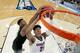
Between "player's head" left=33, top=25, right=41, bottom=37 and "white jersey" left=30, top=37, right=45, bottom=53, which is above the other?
"player's head" left=33, top=25, right=41, bottom=37

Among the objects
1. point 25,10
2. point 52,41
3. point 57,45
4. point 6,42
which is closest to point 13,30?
point 6,42

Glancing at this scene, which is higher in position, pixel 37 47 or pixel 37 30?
pixel 37 30

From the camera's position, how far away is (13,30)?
3.96 m

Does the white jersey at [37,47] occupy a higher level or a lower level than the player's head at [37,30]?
lower

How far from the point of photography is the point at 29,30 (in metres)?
2.28

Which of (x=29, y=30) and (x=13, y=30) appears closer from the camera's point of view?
(x=29, y=30)

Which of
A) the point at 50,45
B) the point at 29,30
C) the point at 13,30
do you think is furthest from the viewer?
the point at 13,30

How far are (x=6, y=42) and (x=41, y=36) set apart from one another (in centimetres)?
103

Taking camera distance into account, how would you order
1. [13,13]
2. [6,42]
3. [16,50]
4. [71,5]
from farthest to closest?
[13,13] < [71,5] < [6,42] < [16,50]

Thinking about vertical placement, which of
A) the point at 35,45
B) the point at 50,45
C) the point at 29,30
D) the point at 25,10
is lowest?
the point at 25,10

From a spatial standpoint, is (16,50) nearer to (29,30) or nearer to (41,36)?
(41,36)

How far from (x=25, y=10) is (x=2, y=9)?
0.48m

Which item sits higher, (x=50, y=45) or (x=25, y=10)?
(x=50, y=45)

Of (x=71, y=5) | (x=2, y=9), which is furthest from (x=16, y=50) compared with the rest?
(x=2, y=9)
